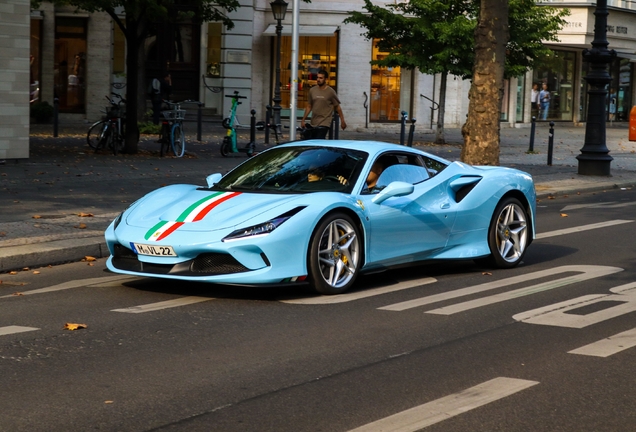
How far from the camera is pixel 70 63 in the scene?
37.1m

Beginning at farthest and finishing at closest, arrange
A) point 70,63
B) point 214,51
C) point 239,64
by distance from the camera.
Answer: point 214,51 → point 239,64 → point 70,63

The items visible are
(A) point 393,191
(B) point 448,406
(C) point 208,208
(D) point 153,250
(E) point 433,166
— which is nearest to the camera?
(B) point 448,406

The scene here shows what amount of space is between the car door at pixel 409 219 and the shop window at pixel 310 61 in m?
28.4

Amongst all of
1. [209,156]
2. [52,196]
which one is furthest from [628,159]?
[52,196]

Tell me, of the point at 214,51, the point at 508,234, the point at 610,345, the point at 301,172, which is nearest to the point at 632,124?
the point at 214,51

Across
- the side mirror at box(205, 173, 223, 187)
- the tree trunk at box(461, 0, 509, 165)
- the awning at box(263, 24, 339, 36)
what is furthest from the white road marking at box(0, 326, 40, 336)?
the awning at box(263, 24, 339, 36)

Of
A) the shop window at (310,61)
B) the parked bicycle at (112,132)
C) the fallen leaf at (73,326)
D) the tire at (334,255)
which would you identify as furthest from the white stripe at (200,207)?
the shop window at (310,61)

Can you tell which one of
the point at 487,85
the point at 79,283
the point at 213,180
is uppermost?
the point at 487,85

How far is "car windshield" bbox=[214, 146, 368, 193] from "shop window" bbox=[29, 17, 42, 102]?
27970mm

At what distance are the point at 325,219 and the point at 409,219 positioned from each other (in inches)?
43.0

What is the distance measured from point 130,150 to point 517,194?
13.9 meters

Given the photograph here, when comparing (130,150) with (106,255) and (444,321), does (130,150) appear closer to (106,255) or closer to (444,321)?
(106,255)

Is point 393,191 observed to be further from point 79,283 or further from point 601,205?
point 601,205

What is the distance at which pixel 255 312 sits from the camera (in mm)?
7883
